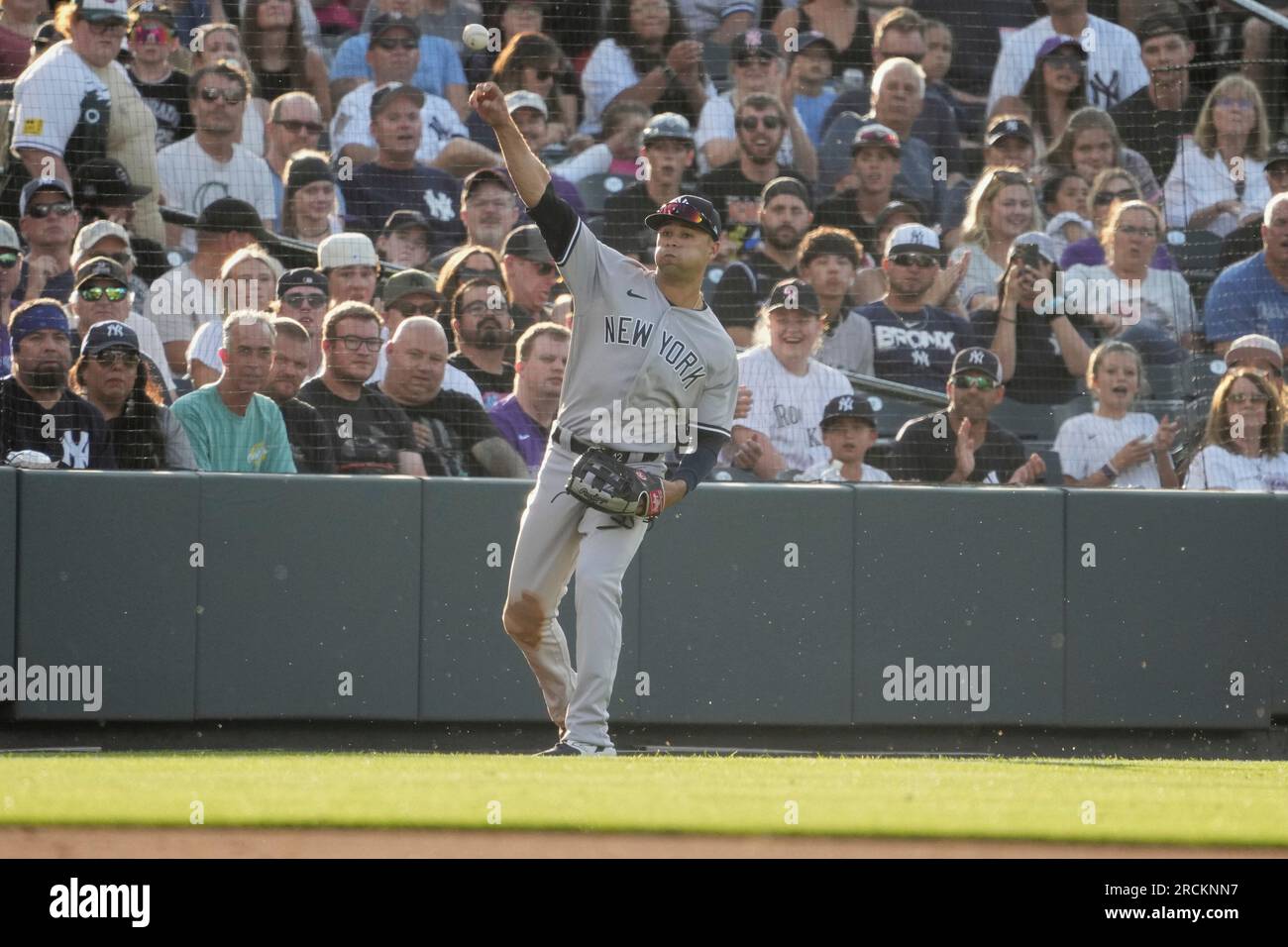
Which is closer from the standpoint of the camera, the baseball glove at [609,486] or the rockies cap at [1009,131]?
the baseball glove at [609,486]

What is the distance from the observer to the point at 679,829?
441cm

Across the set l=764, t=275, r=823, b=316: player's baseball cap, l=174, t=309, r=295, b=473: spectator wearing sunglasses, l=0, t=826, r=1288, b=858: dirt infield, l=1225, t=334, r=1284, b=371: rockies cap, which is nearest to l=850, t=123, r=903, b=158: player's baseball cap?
l=764, t=275, r=823, b=316: player's baseball cap

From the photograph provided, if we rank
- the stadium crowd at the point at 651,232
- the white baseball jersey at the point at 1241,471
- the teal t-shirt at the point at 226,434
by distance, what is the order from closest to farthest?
the teal t-shirt at the point at 226,434
the stadium crowd at the point at 651,232
the white baseball jersey at the point at 1241,471

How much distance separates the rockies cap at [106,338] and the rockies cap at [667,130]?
343 cm

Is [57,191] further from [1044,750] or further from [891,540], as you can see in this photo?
[1044,750]

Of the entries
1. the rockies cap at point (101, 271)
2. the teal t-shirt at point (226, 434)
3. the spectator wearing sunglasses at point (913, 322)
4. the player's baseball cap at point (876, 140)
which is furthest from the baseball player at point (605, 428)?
the player's baseball cap at point (876, 140)

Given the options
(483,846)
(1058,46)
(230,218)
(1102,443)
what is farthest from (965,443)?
(483,846)

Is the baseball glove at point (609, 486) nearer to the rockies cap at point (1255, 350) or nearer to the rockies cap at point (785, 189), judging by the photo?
the rockies cap at point (785, 189)

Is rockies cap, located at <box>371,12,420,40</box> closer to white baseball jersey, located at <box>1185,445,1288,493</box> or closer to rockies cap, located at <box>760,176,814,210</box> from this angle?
rockies cap, located at <box>760,176,814,210</box>

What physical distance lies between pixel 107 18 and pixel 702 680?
4561 mm

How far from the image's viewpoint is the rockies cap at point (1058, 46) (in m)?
11.2

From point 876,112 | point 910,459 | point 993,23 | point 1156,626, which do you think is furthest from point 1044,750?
point 993,23

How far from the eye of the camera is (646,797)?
4789 millimetres

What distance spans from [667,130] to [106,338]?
360cm
